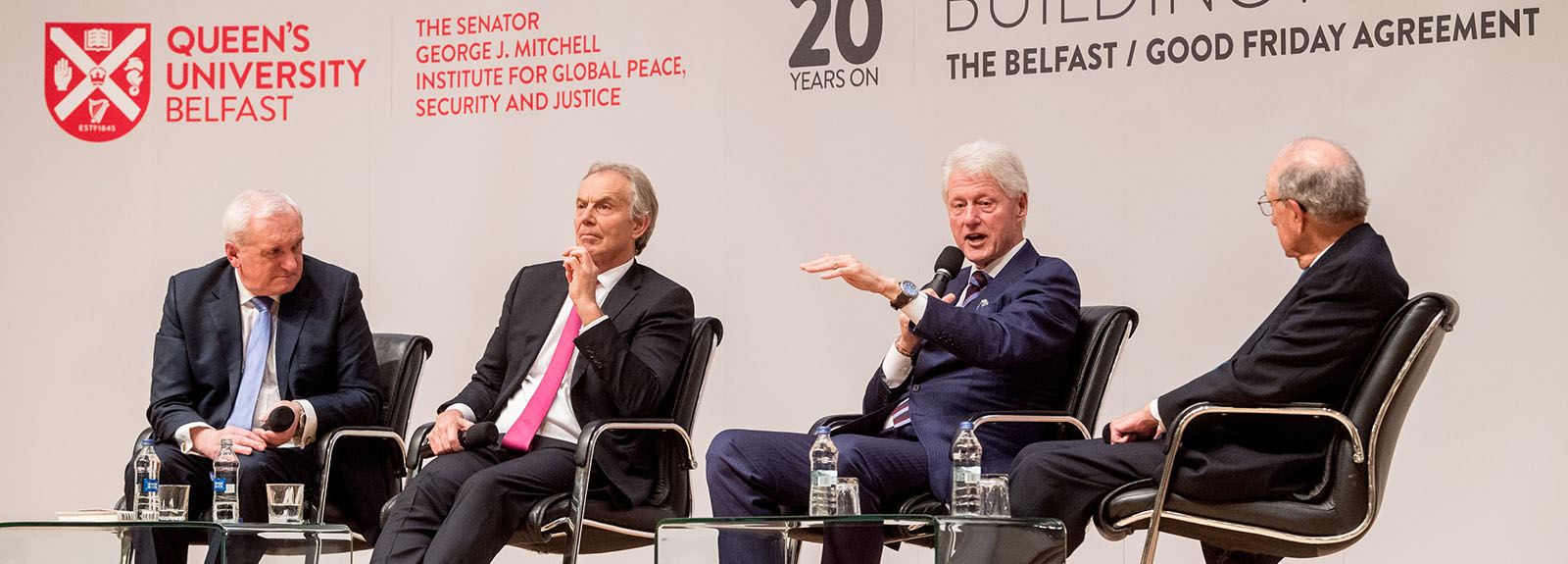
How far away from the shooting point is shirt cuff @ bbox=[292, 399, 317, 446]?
401cm

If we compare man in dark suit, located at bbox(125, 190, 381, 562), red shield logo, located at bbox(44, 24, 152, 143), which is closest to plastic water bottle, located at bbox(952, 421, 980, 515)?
man in dark suit, located at bbox(125, 190, 381, 562)

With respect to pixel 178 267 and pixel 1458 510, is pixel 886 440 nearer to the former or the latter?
pixel 1458 510

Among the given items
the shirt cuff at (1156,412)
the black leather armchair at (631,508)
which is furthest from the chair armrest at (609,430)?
the shirt cuff at (1156,412)

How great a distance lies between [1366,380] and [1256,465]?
10.8 inches

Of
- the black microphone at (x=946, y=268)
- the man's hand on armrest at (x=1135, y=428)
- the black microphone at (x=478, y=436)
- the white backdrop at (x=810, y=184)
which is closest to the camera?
the man's hand on armrest at (x=1135, y=428)

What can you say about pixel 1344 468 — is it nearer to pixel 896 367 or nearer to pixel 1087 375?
pixel 1087 375

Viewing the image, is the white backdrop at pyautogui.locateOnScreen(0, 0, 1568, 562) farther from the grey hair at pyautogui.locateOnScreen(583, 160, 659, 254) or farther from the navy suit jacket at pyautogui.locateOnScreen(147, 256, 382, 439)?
the navy suit jacket at pyautogui.locateOnScreen(147, 256, 382, 439)

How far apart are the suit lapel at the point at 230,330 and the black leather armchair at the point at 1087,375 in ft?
5.93

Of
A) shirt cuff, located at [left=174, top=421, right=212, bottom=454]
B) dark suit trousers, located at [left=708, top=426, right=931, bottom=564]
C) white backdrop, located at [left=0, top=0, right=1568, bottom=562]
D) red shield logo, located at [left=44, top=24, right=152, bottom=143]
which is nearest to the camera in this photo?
dark suit trousers, located at [left=708, top=426, right=931, bottom=564]

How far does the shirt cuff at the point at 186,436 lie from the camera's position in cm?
400

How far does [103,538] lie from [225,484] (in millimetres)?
765

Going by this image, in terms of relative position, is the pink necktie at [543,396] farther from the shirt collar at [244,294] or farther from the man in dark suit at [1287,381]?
the man in dark suit at [1287,381]

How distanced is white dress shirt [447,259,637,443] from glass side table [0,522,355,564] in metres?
0.97

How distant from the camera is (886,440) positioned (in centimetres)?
→ 359
